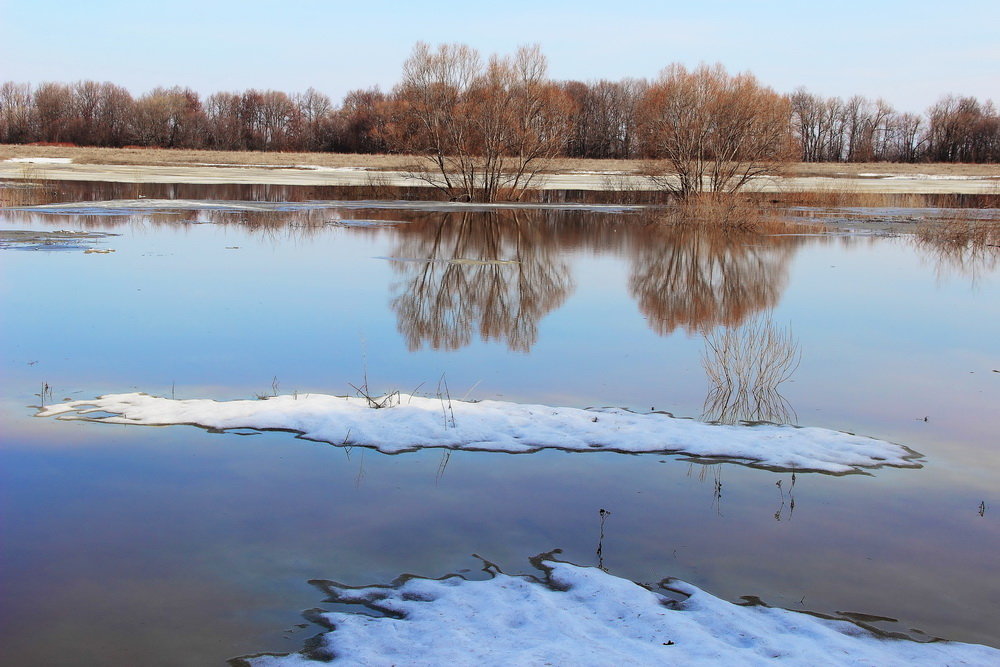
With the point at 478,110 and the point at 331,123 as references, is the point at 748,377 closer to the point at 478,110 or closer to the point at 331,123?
the point at 478,110

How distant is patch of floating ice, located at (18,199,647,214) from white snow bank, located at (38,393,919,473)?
18570mm

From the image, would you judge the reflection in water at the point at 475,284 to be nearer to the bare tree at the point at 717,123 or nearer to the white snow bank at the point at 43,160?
the bare tree at the point at 717,123

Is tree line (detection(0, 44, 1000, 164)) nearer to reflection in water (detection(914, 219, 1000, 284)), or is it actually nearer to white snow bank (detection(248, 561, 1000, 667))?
reflection in water (detection(914, 219, 1000, 284))

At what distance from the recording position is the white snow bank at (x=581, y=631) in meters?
3.57

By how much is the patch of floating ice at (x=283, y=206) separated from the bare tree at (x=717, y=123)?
8.89 feet

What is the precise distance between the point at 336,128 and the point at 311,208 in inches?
2329

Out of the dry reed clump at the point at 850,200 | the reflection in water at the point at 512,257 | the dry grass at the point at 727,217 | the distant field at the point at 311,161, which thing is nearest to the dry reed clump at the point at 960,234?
the dry grass at the point at 727,217

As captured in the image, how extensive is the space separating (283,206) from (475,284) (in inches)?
614

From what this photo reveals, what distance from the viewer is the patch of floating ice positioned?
2431 cm

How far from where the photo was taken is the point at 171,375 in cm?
773

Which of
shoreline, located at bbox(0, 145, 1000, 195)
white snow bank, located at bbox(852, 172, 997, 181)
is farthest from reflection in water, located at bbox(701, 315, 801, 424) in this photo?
white snow bank, located at bbox(852, 172, 997, 181)

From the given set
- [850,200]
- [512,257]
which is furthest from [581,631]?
[850,200]

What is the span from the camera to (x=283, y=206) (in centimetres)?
2717

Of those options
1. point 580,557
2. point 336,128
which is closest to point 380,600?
point 580,557
